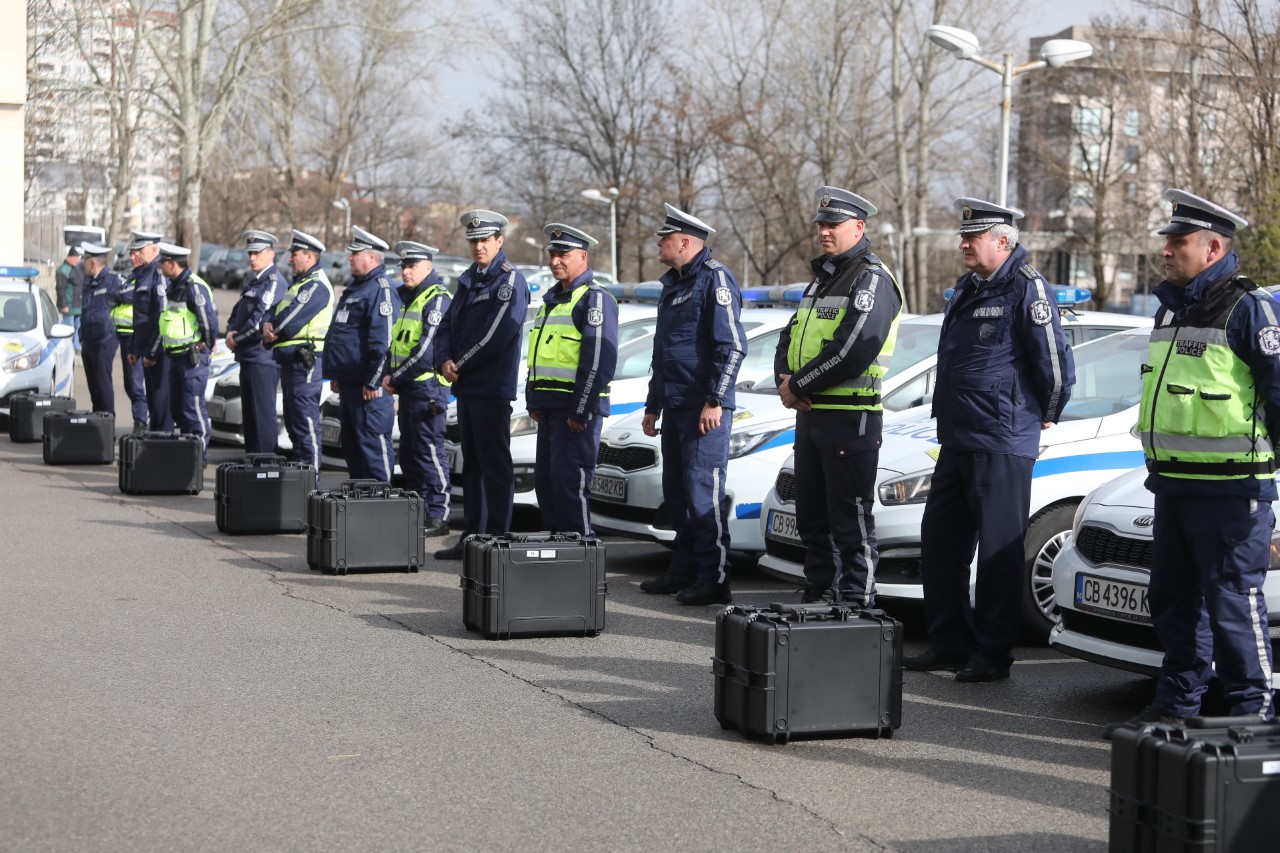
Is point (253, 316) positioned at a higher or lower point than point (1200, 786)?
higher

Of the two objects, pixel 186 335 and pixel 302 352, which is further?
pixel 186 335

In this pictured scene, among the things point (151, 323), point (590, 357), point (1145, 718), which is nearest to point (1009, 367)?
point (1145, 718)

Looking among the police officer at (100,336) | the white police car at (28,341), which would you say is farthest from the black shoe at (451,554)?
the white police car at (28,341)

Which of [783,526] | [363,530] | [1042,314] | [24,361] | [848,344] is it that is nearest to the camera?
[1042,314]

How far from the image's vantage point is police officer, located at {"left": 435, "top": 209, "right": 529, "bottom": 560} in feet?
33.7

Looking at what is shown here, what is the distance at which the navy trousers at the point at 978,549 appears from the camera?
7.12 metres

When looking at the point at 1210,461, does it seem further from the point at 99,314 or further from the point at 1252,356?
the point at 99,314

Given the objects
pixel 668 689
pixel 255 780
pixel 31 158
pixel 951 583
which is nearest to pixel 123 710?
pixel 255 780

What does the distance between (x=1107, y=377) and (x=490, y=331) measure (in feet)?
12.1

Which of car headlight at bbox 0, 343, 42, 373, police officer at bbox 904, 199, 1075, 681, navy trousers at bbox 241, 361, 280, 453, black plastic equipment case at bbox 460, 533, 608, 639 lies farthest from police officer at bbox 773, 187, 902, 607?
car headlight at bbox 0, 343, 42, 373

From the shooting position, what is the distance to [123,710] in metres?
6.34

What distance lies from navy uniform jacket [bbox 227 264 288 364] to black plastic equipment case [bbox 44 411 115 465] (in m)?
2.68

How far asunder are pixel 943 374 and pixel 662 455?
2.56m

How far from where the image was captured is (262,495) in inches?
452
